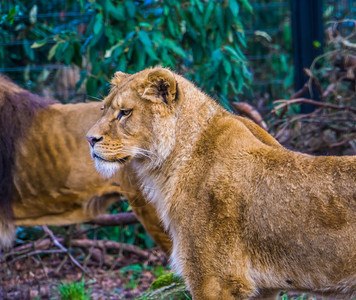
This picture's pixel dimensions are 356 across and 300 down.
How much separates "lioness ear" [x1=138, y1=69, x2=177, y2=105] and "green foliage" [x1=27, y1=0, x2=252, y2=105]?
1681mm

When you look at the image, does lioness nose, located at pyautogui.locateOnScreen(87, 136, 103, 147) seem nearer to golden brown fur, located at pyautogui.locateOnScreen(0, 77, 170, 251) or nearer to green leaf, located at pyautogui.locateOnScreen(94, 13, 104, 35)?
golden brown fur, located at pyautogui.locateOnScreen(0, 77, 170, 251)

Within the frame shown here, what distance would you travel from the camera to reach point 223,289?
267 cm

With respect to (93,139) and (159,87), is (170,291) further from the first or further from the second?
(159,87)

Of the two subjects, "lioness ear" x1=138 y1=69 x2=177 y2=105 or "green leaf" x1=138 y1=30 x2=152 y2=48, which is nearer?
"lioness ear" x1=138 y1=69 x2=177 y2=105

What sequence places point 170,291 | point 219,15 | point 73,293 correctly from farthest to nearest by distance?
point 219,15 → point 73,293 → point 170,291

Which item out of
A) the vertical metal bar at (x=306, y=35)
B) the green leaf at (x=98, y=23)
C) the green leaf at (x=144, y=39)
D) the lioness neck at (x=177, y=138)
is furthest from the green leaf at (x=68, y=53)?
the vertical metal bar at (x=306, y=35)

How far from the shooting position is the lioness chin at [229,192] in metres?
2.53

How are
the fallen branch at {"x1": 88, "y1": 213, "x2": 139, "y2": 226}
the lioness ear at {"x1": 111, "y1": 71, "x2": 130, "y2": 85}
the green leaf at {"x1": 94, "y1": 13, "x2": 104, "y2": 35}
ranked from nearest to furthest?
the lioness ear at {"x1": 111, "y1": 71, "x2": 130, "y2": 85}, the green leaf at {"x1": 94, "y1": 13, "x2": 104, "y2": 35}, the fallen branch at {"x1": 88, "y1": 213, "x2": 139, "y2": 226}

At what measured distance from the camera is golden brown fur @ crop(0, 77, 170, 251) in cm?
449

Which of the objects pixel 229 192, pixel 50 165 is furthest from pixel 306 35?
pixel 229 192

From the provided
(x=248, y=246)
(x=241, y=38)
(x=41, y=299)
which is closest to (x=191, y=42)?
(x=241, y=38)

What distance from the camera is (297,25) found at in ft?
20.6

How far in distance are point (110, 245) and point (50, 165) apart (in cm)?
143

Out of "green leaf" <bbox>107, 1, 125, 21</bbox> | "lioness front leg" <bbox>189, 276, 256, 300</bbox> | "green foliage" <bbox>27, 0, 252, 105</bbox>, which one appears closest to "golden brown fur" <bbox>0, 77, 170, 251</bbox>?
"green foliage" <bbox>27, 0, 252, 105</bbox>
